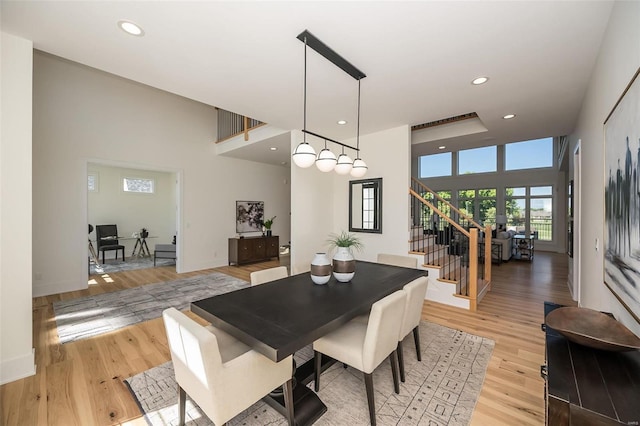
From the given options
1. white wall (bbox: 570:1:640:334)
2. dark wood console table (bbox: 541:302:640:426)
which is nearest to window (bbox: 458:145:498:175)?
white wall (bbox: 570:1:640:334)

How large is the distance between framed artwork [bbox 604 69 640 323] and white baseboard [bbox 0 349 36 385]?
13.5ft

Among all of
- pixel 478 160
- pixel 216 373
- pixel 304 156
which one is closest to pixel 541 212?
pixel 478 160

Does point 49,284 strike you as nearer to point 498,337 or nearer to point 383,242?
point 383,242

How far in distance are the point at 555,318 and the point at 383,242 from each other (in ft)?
10.5

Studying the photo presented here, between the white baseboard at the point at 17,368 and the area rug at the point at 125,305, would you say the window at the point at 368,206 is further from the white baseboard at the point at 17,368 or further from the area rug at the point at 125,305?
the white baseboard at the point at 17,368

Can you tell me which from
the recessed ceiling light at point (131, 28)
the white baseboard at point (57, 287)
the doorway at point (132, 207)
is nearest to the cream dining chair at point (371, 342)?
the recessed ceiling light at point (131, 28)

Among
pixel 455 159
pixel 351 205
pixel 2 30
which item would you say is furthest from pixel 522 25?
pixel 455 159

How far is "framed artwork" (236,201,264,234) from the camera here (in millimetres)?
7199

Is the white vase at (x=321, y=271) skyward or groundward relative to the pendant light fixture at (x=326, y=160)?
groundward

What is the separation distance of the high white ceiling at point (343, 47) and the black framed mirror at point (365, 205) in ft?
5.19

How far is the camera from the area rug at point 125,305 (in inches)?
125

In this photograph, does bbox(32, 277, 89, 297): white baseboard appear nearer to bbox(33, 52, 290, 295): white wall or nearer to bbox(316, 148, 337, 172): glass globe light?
bbox(33, 52, 290, 295): white wall

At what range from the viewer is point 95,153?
4.89 metres

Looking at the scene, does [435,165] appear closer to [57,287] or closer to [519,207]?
[519,207]
